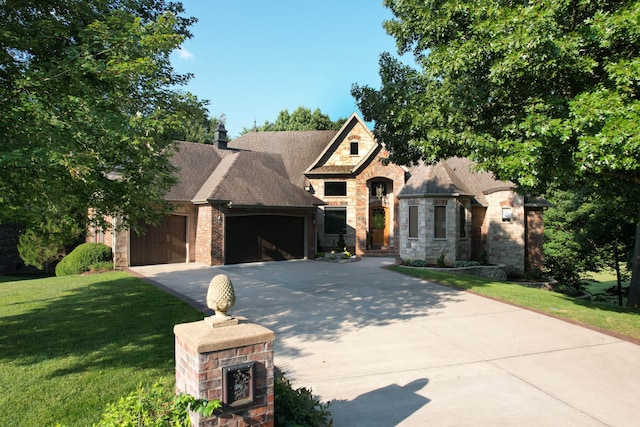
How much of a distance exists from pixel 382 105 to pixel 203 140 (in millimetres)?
34762

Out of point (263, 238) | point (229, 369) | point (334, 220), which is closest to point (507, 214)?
point (334, 220)

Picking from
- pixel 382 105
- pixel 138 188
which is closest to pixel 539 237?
pixel 382 105

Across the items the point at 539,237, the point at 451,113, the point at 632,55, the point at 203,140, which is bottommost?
the point at 539,237

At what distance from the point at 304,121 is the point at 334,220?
22242mm

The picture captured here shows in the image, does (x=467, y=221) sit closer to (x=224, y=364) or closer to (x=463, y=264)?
(x=463, y=264)

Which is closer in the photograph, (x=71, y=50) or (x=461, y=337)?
(x=71, y=50)

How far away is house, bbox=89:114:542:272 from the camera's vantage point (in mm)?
18641

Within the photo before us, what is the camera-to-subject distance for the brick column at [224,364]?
3420 mm

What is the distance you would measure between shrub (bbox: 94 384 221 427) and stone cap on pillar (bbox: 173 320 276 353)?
428mm

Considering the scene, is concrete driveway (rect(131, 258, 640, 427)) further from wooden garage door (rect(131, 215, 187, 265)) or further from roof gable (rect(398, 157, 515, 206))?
roof gable (rect(398, 157, 515, 206))

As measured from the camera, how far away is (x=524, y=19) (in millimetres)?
6762

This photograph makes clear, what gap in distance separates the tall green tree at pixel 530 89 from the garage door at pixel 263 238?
10800mm

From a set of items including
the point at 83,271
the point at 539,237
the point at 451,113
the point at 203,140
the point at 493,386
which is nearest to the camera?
the point at 493,386

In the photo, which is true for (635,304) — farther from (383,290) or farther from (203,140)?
(203,140)
